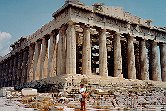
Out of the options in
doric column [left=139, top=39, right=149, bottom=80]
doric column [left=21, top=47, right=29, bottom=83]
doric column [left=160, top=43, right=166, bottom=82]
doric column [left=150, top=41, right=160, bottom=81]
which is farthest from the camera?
doric column [left=21, top=47, right=29, bottom=83]

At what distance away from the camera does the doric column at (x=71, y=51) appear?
2658 centimetres

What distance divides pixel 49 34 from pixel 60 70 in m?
6.19

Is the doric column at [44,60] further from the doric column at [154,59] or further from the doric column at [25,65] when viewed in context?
the doric column at [154,59]

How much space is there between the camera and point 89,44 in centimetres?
2889

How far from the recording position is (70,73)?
1033 inches

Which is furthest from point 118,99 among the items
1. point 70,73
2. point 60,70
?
point 60,70

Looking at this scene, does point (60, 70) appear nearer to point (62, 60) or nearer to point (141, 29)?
point (62, 60)

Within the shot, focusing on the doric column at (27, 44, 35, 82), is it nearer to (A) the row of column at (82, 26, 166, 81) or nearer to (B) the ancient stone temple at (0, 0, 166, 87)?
(B) the ancient stone temple at (0, 0, 166, 87)

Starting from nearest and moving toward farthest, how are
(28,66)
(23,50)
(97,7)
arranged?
(97,7)
(28,66)
(23,50)

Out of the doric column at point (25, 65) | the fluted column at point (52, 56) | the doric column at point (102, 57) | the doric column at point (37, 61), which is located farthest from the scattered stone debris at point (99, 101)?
the doric column at point (25, 65)

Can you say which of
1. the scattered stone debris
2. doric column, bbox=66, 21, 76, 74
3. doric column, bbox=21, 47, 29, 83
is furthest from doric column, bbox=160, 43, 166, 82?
doric column, bbox=21, 47, 29, 83

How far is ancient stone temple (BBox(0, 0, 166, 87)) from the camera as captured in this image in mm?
28125

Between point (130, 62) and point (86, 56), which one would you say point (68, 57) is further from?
point (130, 62)

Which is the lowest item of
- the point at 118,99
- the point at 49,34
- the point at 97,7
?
the point at 118,99
